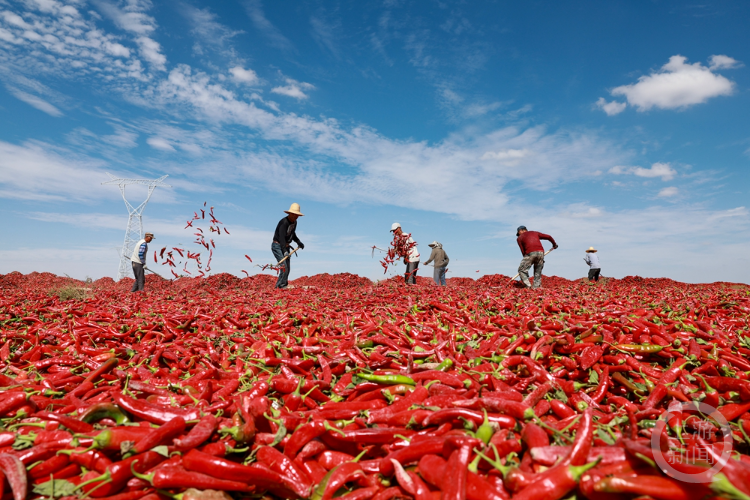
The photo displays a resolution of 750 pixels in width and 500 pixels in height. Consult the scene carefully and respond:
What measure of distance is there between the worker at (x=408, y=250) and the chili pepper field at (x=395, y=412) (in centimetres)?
1032

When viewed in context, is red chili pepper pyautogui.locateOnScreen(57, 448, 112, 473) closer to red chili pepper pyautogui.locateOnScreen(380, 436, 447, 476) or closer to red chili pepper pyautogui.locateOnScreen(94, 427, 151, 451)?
red chili pepper pyautogui.locateOnScreen(94, 427, 151, 451)

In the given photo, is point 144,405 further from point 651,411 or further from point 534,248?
point 534,248

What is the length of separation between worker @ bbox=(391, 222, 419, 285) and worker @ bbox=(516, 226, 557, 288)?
14.8 ft

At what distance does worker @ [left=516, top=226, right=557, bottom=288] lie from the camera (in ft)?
54.5

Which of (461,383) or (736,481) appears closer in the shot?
(736,481)

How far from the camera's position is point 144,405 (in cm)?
376

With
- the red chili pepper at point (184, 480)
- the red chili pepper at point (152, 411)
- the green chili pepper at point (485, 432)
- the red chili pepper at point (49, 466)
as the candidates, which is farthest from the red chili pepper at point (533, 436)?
the red chili pepper at point (49, 466)

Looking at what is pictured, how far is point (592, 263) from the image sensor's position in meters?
22.7

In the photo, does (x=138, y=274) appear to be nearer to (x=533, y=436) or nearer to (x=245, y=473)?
(x=245, y=473)

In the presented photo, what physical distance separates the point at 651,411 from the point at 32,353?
342 inches

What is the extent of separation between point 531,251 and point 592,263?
8.45 m

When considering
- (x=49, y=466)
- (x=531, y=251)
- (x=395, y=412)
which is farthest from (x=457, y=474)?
(x=531, y=251)

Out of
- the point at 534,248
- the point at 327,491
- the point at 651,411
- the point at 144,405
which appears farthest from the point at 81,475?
the point at 534,248

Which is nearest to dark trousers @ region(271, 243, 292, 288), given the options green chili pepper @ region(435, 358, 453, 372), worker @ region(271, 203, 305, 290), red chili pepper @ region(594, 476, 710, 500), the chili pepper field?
worker @ region(271, 203, 305, 290)
